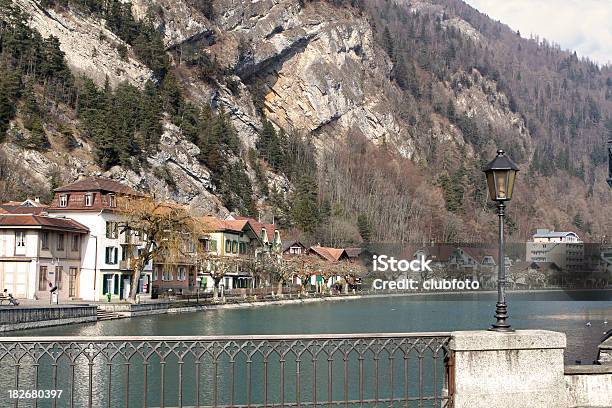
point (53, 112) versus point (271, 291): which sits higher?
point (53, 112)

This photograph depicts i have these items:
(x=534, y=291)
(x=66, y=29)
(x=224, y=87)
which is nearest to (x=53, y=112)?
(x=66, y=29)

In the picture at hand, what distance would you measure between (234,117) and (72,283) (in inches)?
3134

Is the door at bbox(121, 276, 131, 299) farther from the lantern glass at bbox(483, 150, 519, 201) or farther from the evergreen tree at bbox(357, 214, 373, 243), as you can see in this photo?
the evergreen tree at bbox(357, 214, 373, 243)

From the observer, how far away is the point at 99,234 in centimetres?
6575

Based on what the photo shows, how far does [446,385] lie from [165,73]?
395ft

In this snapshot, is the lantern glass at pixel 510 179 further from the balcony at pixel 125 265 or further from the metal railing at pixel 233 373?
the balcony at pixel 125 265

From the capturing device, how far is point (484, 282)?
441 ft

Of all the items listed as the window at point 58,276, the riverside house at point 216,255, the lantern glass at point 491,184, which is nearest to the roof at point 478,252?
the riverside house at point 216,255

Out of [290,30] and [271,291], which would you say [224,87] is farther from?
[271,291]

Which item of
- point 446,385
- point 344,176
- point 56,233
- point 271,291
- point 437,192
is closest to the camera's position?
point 446,385

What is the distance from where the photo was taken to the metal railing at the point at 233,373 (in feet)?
37.9

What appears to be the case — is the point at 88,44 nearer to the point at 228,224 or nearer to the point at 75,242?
the point at 228,224

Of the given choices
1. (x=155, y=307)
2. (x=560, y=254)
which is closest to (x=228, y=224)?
(x=155, y=307)

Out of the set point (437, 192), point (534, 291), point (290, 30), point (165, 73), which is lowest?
point (534, 291)
